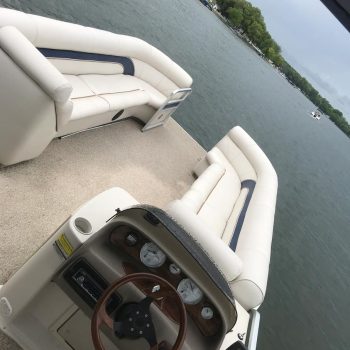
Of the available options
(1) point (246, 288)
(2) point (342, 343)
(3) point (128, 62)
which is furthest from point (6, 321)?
(2) point (342, 343)

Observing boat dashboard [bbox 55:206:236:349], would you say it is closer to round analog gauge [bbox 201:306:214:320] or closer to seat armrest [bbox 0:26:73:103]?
round analog gauge [bbox 201:306:214:320]

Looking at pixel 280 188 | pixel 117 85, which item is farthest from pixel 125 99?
pixel 280 188

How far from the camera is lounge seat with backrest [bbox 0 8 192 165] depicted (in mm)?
2381

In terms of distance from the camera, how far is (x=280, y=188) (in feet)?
37.3

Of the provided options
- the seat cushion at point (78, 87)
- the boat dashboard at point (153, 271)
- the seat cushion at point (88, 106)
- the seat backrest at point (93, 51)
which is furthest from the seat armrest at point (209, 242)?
the seat backrest at point (93, 51)

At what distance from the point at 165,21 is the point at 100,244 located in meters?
19.0

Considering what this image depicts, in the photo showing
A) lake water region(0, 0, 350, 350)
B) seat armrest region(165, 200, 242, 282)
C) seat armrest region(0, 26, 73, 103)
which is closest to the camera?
seat armrest region(0, 26, 73, 103)

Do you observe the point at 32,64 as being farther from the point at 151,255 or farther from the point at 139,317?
the point at 139,317

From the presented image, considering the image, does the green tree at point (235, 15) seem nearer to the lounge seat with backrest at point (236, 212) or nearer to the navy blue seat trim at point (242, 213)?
the lounge seat with backrest at point (236, 212)

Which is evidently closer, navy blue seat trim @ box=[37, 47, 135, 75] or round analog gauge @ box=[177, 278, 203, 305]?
round analog gauge @ box=[177, 278, 203, 305]

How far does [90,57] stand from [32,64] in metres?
1.80

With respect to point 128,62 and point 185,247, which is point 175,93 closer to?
point 128,62

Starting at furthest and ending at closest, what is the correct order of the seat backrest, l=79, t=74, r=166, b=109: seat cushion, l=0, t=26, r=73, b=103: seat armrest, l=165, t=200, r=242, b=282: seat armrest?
l=79, t=74, r=166, b=109: seat cushion, the seat backrest, l=165, t=200, r=242, b=282: seat armrest, l=0, t=26, r=73, b=103: seat armrest

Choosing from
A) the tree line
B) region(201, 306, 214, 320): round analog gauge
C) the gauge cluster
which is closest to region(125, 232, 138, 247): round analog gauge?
the gauge cluster
